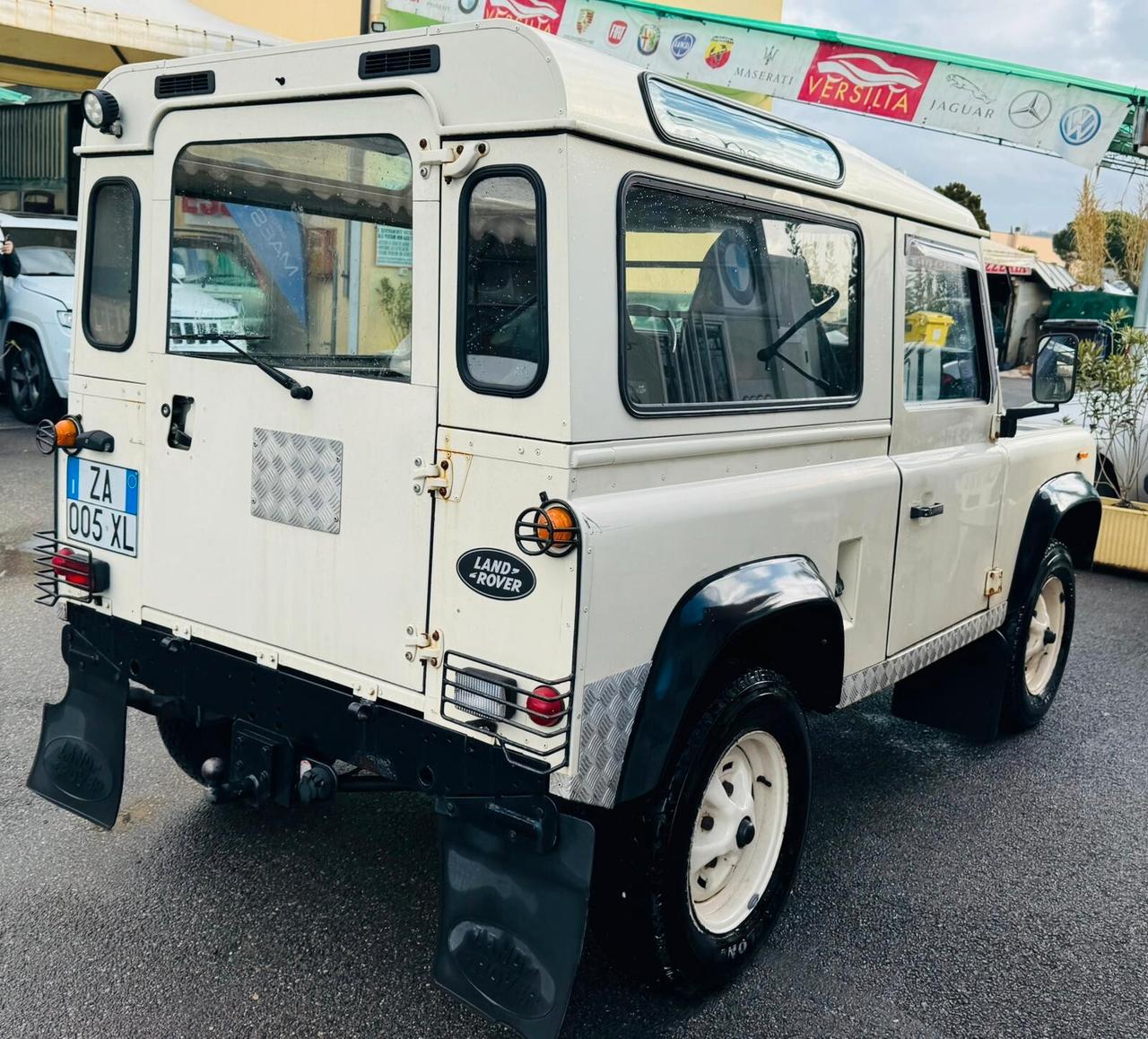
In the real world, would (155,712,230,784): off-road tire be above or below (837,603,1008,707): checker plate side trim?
below

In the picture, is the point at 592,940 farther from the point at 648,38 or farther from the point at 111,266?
the point at 648,38

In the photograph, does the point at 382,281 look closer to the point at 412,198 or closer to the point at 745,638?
the point at 412,198

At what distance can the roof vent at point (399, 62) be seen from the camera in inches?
101

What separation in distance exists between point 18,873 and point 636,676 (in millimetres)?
2165

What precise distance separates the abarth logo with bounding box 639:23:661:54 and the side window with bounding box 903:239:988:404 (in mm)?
7341

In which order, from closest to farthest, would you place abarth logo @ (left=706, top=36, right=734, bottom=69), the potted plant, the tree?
the potted plant
abarth logo @ (left=706, top=36, right=734, bottom=69)
the tree

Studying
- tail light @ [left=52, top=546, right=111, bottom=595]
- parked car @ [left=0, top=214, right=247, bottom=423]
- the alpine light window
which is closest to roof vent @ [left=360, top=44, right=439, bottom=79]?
the alpine light window

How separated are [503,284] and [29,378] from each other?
9339mm

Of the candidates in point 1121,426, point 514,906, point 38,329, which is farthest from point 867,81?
point 514,906

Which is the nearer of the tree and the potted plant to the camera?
the potted plant

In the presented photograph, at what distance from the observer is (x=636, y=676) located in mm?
2641

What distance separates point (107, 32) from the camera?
11133 mm

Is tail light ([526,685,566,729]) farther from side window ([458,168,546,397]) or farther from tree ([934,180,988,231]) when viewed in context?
tree ([934,180,988,231])

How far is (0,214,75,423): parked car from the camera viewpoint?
10.1 m
